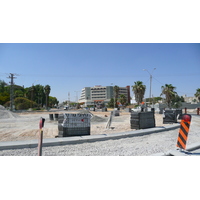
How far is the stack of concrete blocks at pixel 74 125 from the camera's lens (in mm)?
8720

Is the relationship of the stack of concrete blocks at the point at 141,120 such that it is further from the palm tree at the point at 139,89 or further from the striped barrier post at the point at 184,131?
the palm tree at the point at 139,89

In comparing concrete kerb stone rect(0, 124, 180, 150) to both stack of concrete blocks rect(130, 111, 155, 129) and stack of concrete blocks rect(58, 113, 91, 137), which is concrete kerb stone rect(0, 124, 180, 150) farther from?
stack of concrete blocks rect(130, 111, 155, 129)

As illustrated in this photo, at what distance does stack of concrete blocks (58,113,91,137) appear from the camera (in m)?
8.72

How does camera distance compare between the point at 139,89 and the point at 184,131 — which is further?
the point at 139,89

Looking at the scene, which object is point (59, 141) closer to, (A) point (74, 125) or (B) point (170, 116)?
(A) point (74, 125)

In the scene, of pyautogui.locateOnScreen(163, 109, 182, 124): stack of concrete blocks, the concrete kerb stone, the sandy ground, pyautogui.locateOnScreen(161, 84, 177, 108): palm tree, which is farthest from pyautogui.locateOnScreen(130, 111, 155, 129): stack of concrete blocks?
pyautogui.locateOnScreen(161, 84, 177, 108): palm tree

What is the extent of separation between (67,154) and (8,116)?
24.7 m

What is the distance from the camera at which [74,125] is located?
351 inches

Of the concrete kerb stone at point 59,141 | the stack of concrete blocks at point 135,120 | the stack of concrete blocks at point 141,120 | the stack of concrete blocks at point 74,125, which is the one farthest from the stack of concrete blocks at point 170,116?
the stack of concrete blocks at point 74,125

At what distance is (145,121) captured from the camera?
11.7 meters

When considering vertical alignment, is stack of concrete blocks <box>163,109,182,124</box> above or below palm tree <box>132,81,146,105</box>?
below

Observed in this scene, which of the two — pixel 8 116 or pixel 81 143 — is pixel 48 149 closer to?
pixel 81 143

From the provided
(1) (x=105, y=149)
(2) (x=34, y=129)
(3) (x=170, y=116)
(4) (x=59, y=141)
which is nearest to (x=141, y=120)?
(3) (x=170, y=116)
